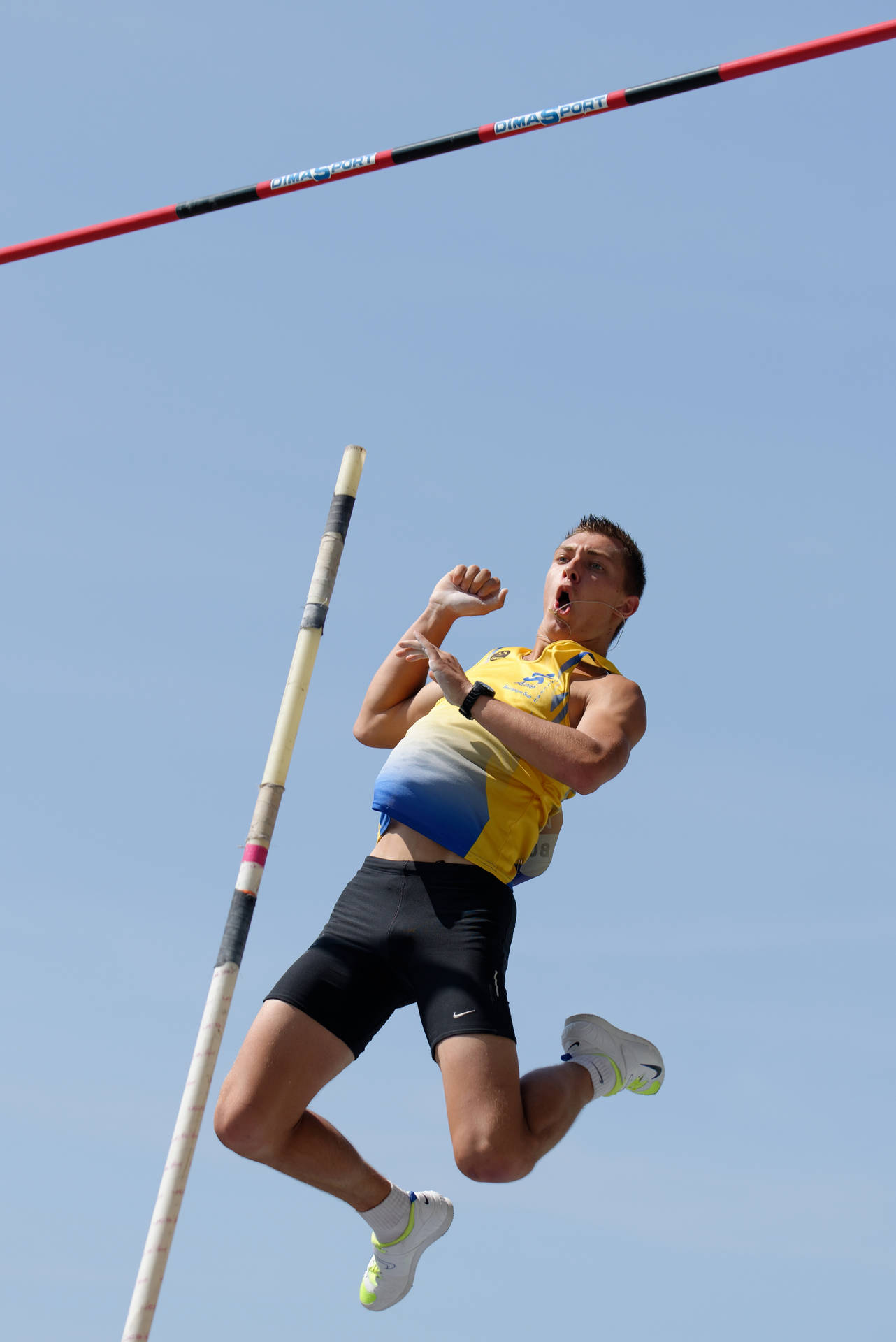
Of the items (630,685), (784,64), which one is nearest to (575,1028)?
(630,685)

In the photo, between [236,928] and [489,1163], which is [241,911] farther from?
[489,1163]

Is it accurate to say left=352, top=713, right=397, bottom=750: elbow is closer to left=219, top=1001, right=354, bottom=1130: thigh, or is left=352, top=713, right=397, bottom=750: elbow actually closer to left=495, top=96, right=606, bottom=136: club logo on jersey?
left=219, top=1001, right=354, bottom=1130: thigh

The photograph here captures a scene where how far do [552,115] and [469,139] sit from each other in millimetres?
314

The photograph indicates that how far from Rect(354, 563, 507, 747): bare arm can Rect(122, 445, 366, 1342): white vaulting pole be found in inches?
10.8

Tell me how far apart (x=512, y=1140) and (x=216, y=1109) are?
39.2 inches

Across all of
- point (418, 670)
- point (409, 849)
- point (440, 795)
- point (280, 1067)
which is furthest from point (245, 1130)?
point (418, 670)

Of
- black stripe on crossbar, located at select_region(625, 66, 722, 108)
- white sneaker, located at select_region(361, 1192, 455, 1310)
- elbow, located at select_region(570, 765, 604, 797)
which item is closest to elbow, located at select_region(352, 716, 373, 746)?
elbow, located at select_region(570, 765, 604, 797)

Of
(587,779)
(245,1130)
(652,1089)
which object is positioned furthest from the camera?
(652,1089)

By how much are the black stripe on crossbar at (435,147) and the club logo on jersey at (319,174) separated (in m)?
0.18

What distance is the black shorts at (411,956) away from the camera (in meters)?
5.06

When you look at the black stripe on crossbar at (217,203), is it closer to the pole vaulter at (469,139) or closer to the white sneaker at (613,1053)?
the pole vaulter at (469,139)

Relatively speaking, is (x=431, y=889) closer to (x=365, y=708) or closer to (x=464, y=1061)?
(x=464, y=1061)

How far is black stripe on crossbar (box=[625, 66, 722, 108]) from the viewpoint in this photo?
17.1ft

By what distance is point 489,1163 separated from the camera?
4.80 meters
